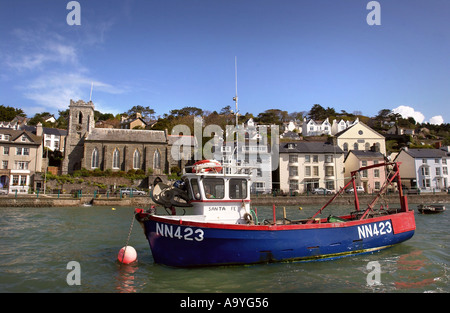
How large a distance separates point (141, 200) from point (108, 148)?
65.9ft

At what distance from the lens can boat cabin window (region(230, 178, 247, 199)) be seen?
1040cm

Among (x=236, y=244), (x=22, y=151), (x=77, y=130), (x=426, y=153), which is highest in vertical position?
(x=77, y=130)

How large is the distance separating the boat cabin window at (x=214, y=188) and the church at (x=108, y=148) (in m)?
42.4

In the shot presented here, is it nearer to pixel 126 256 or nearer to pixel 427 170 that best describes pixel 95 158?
pixel 126 256

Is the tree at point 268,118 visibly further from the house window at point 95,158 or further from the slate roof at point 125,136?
the house window at point 95,158

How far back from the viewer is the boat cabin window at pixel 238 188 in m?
10.4

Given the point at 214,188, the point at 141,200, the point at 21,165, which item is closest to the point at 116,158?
the point at 21,165

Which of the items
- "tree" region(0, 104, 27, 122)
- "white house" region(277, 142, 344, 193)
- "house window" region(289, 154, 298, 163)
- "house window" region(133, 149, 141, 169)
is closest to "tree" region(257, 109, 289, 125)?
"white house" region(277, 142, 344, 193)

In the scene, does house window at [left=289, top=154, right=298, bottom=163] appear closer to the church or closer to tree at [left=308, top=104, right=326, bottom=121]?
the church

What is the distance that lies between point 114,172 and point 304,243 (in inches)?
1749

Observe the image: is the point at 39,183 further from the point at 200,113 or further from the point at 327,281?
the point at 200,113

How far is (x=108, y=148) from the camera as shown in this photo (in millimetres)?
52500
